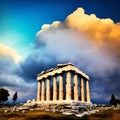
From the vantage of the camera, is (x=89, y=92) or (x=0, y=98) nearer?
(x=89, y=92)

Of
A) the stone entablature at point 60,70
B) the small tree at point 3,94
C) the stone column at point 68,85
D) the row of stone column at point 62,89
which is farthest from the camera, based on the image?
the small tree at point 3,94

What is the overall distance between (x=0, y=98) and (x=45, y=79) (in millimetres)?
28060

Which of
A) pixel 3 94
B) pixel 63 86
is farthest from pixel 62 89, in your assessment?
pixel 3 94

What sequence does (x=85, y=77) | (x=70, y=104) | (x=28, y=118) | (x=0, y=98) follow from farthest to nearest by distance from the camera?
(x=0, y=98) < (x=85, y=77) < (x=70, y=104) < (x=28, y=118)

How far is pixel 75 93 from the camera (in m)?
68.5

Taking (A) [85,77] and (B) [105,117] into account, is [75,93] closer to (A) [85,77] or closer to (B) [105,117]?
(A) [85,77]

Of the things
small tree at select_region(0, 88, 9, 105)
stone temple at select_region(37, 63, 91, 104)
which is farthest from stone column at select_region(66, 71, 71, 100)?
small tree at select_region(0, 88, 9, 105)

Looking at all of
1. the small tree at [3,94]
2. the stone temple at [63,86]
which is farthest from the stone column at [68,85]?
the small tree at [3,94]

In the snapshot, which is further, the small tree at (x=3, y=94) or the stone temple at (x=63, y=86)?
the small tree at (x=3, y=94)

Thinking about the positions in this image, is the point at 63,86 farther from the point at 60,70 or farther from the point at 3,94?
the point at 3,94

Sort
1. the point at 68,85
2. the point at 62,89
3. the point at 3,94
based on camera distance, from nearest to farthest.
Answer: the point at 68,85
the point at 62,89
the point at 3,94

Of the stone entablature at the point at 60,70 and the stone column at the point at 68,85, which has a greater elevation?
the stone entablature at the point at 60,70

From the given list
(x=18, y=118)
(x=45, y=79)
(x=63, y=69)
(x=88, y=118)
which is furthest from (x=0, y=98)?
(x=88, y=118)

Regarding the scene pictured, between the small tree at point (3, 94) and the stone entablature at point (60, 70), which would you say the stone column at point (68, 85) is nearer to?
the stone entablature at point (60, 70)
